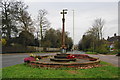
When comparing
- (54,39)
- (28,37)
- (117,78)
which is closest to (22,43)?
(28,37)

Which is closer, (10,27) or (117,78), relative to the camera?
(117,78)

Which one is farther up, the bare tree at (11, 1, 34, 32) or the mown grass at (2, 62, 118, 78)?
the bare tree at (11, 1, 34, 32)

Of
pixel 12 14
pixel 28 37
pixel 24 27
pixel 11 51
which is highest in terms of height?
pixel 12 14

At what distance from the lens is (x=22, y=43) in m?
46.5

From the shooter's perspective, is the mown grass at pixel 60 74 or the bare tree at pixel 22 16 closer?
the mown grass at pixel 60 74

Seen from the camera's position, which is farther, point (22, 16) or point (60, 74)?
point (22, 16)

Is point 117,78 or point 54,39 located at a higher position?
point 54,39

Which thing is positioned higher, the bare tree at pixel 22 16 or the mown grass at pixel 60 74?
the bare tree at pixel 22 16

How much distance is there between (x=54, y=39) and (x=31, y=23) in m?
25.2

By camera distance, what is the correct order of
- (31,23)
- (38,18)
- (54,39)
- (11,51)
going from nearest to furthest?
(11,51) → (31,23) → (38,18) → (54,39)

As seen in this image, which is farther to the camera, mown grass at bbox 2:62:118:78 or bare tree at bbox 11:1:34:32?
bare tree at bbox 11:1:34:32

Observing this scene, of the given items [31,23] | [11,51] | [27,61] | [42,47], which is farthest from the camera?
[42,47]

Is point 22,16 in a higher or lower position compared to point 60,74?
higher

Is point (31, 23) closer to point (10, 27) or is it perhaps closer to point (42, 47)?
point (10, 27)
